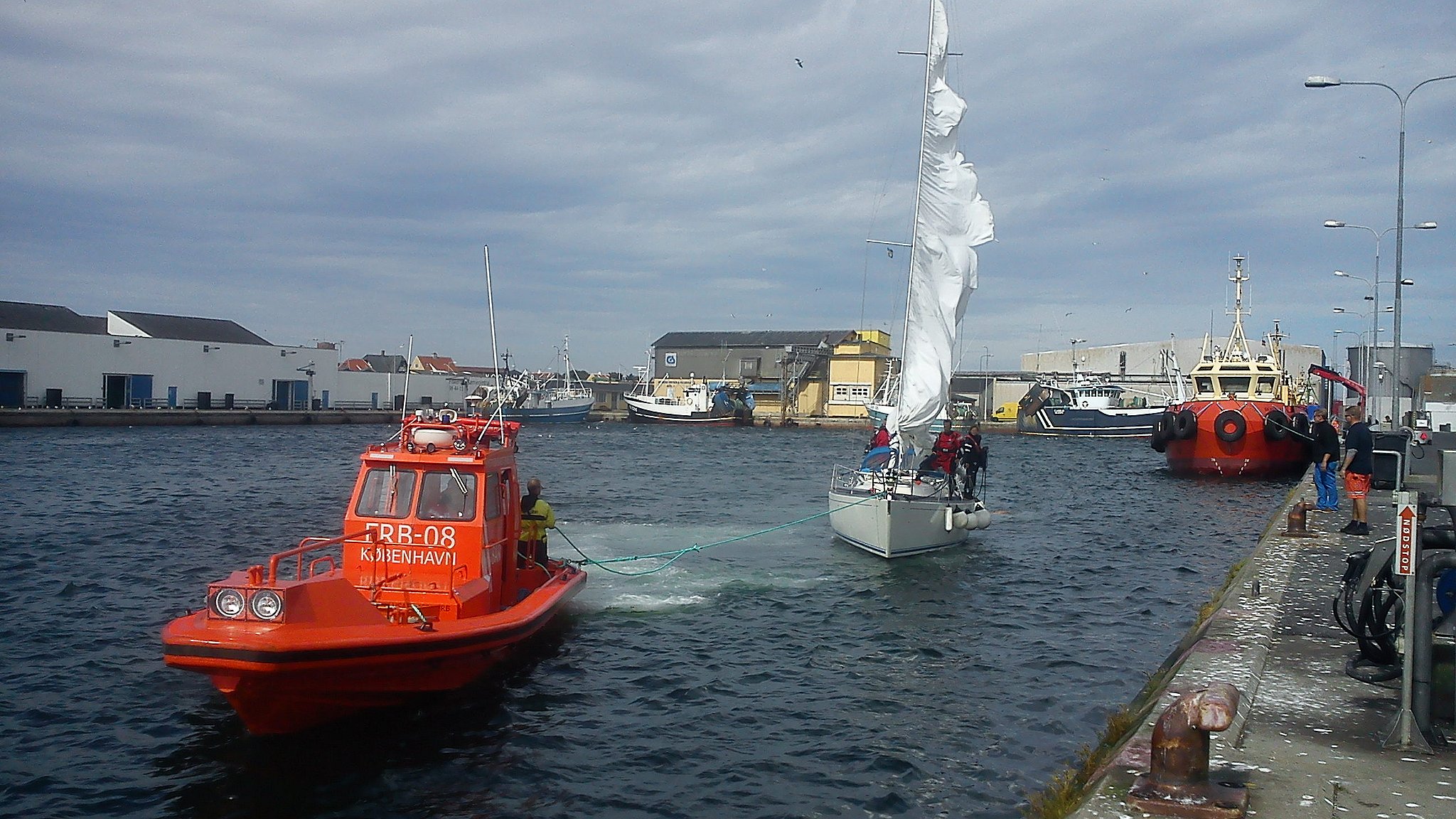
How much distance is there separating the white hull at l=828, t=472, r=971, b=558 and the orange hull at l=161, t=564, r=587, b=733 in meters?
10.1

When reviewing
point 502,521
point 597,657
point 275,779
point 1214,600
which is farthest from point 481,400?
point 1214,600

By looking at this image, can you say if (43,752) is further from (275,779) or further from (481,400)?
(481,400)

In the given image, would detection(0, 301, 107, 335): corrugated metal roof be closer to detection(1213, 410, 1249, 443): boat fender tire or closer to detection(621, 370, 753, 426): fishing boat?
detection(621, 370, 753, 426): fishing boat

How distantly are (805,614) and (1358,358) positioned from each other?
56.2 meters

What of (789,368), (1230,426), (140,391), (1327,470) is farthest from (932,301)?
(789,368)

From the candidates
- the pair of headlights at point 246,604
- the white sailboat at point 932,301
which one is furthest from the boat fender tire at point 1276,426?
the pair of headlights at point 246,604

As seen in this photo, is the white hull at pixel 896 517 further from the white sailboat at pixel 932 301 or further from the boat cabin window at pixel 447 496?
the boat cabin window at pixel 447 496

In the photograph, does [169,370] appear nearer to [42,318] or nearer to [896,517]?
[42,318]

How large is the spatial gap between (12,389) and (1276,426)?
7466cm

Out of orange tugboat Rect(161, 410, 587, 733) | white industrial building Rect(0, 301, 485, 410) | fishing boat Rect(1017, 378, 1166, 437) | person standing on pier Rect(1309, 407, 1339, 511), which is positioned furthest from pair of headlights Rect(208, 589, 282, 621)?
fishing boat Rect(1017, 378, 1166, 437)

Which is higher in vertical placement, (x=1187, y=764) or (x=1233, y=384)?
(x=1233, y=384)

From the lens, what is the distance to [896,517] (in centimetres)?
1958

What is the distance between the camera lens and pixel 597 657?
1319cm

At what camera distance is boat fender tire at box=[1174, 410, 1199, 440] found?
1663 inches
